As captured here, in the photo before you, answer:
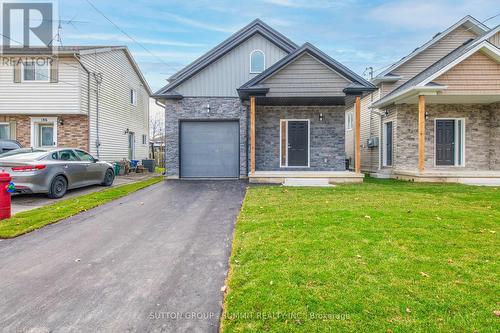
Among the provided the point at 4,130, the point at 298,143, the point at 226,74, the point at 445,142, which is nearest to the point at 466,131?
the point at 445,142

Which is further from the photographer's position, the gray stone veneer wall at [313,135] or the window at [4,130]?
the window at [4,130]

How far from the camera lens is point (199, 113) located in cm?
1270

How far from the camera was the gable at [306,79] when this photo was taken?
10.8m

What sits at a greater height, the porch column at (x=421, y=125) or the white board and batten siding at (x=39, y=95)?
the white board and batten siding at (x=39, y=95)

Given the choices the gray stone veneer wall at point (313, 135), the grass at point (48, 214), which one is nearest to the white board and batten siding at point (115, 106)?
the grass at point (48, 214)

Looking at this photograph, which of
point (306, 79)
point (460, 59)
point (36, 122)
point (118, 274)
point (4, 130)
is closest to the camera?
point (118, 274)

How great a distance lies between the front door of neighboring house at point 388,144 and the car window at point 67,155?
41.2 ft

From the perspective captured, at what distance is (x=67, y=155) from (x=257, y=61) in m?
8.05

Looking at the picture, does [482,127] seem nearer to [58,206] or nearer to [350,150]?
[350,150]

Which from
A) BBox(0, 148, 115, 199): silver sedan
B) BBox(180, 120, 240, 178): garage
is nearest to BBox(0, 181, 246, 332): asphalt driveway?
BBox(0, 148, 115, 199): silver sedan

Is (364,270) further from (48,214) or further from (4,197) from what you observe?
(4,197)

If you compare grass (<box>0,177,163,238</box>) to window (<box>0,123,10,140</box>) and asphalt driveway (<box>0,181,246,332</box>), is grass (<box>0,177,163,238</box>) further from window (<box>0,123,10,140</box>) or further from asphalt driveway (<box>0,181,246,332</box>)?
window (<box>0,123,10,140</box>)

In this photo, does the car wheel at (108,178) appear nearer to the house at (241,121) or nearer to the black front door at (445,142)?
the house at (241,121)

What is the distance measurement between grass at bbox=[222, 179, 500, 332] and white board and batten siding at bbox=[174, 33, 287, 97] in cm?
778
